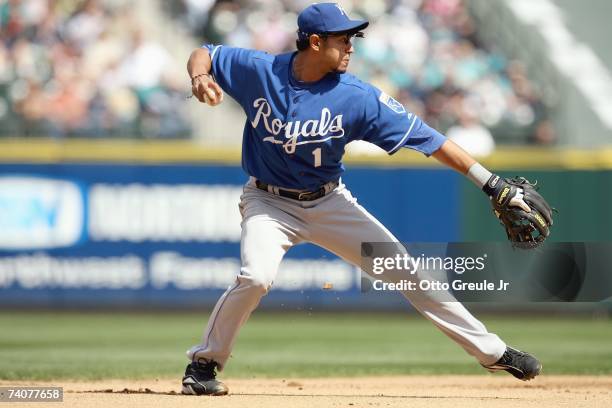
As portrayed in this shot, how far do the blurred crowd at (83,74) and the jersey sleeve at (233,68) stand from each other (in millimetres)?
6834

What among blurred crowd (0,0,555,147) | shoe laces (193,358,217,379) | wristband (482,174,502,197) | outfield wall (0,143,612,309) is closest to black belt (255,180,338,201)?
wristband (482,174,502,197)

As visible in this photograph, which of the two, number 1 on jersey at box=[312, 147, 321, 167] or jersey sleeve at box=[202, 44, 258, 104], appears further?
jersey sleeve at box=[202, 44, 258, 104]

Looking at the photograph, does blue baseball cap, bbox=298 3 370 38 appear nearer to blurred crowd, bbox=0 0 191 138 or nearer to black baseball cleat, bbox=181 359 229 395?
black baseball cleat, bbox=181 359 229 395

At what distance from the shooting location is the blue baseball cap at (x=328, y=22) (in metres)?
5.88

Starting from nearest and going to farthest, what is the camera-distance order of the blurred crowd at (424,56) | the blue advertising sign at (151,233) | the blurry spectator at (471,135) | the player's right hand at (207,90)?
the player's right hand at (207,90)
the blue advertising sign at (151,233)
the blurry spectator at (471,135)
the blurred crowd at (424,56)

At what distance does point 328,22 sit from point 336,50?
0.50ft

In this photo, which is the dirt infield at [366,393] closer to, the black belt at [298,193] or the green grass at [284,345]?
the green grass at [284,345]

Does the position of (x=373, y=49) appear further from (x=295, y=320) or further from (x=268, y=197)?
(x=268, y=197)

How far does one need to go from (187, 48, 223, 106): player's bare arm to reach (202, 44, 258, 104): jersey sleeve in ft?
0.16

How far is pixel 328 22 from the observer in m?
5.89

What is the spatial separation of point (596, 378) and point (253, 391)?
2.57m

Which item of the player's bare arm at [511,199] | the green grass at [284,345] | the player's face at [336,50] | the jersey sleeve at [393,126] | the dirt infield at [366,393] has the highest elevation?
the player's face at [336,50]

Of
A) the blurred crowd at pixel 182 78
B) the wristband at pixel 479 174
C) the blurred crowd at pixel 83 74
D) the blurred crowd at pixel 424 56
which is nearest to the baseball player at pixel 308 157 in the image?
the wristband at pixel 479 174

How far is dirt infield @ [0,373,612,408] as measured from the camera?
5945 mm
